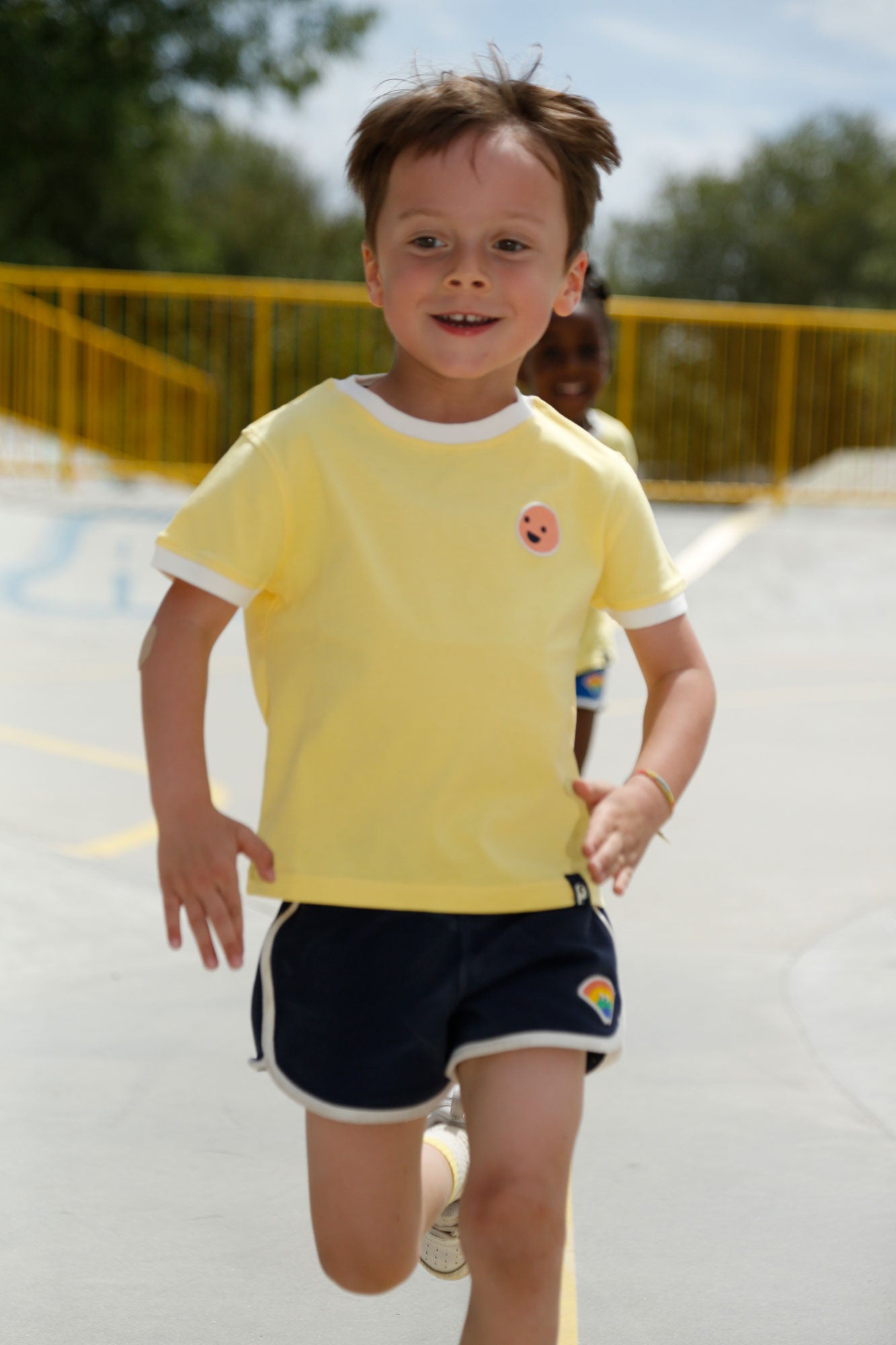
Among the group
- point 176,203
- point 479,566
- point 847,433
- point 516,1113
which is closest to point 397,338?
point 479,566

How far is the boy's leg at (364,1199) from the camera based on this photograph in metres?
2.00

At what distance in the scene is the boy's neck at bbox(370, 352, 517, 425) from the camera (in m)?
2.09

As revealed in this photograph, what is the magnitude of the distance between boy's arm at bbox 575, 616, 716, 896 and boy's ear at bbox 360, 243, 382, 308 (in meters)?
0.57

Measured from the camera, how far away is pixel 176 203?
30984mm

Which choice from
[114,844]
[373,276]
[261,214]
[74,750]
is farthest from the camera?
[261,214]

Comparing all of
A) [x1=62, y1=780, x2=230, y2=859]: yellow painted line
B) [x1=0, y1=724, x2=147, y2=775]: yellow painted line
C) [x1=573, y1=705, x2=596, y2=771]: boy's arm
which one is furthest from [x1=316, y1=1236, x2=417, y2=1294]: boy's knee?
[x1=0, y1=724, x2=147, y2=775]: yellow painted line

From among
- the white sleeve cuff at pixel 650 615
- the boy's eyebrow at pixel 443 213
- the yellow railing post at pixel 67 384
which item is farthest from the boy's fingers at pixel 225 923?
the yellow railing post at pixel 67 384

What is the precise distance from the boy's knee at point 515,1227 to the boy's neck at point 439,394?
97cm

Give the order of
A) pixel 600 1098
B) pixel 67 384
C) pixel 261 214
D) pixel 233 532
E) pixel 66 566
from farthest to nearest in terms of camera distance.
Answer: pixel 261 214
pixel 67 384
pixel 66 566
pixel 600 1098
pixel 233 532

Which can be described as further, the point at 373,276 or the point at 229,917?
the point at 373,276

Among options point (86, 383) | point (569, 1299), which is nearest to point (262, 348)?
point (86, 383)

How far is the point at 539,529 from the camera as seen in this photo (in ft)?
6.71

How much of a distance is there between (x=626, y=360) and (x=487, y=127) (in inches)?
506

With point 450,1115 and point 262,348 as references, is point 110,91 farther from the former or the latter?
point 450,1115
